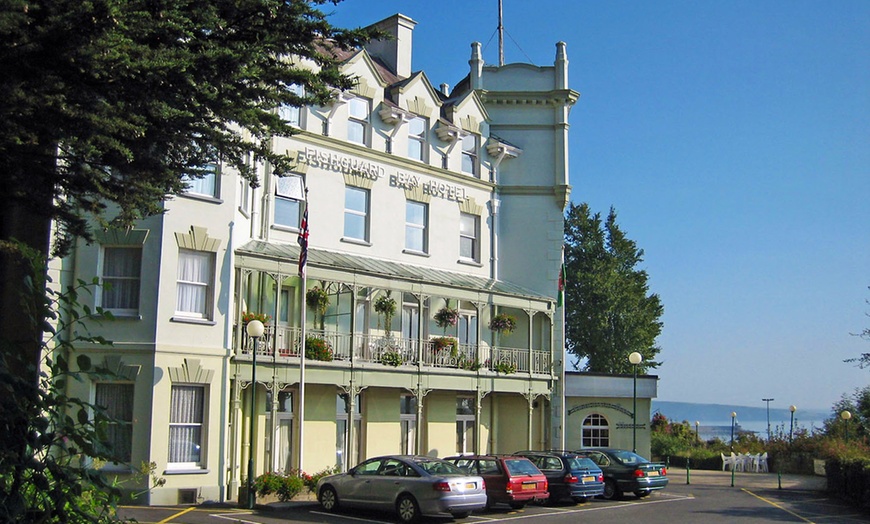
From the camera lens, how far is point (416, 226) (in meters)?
33.3

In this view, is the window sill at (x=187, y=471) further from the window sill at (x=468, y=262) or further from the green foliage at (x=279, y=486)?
the window sill at (x=468, y=262)

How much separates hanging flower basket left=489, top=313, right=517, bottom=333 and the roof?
96cm

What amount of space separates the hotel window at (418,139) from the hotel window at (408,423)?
885 cm

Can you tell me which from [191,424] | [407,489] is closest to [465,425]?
[191,424]

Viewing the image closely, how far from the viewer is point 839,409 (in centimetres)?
4928

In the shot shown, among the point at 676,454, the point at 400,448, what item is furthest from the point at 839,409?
the point at 400,448

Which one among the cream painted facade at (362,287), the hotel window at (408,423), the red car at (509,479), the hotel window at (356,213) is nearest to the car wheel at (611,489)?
the red car at (509,479)

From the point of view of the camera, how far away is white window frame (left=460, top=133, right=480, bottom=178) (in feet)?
117

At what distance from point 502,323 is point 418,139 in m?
7.44

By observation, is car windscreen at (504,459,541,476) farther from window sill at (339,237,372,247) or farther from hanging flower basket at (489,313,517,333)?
window sill at (339,237,372,247)

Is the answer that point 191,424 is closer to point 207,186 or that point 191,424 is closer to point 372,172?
point 207,186

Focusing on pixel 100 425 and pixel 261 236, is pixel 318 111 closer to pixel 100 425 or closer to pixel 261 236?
pixel 261 236

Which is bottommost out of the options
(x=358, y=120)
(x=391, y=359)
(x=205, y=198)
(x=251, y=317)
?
(x=391, y=359)

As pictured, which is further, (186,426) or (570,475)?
(570,475)
